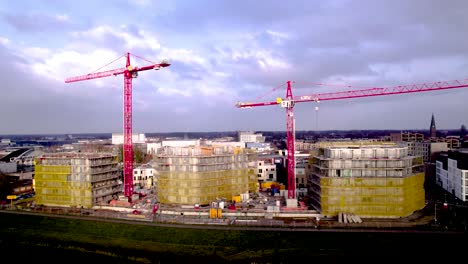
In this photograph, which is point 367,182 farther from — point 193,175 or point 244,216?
point 193,175

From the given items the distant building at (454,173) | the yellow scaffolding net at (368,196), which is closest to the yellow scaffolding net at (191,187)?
the yellow scaffolding net at (368,196)

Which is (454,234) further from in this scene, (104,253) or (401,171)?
(104,253)

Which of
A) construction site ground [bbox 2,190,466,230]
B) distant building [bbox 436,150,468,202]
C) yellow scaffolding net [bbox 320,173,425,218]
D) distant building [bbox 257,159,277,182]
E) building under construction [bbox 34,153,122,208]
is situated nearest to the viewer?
construction site ground [bbox 2,190,466,230]

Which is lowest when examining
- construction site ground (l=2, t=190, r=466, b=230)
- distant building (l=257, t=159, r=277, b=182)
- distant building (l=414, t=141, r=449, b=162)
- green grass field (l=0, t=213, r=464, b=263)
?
green grass field (l=0, t=213, r=464, b=263)

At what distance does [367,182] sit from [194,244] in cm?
2778

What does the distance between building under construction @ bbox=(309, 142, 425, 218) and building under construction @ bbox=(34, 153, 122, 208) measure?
40775 millimetres

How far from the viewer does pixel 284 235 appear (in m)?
53.4

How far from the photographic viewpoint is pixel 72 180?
73.8 meters

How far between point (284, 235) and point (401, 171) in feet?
69.8

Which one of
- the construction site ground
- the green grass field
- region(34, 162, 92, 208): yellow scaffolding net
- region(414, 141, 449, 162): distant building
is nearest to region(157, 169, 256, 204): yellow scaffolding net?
the construction site ground

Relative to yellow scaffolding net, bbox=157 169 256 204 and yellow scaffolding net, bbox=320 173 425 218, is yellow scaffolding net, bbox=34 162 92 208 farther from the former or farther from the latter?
yellow scaffolding net, bbox=320 173 425 218

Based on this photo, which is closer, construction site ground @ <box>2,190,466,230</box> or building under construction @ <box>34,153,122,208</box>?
construction site ground @ <box>2,190,466,230</box>

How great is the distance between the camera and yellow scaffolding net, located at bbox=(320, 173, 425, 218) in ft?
196

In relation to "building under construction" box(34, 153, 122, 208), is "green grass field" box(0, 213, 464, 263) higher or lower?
lower
